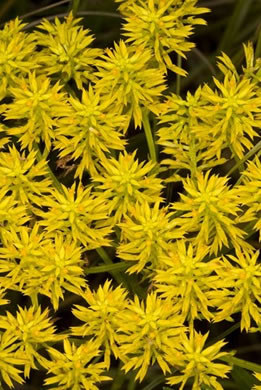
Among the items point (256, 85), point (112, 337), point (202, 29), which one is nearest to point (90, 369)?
point (112, 337)

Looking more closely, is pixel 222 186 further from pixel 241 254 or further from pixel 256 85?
pixel 256 85

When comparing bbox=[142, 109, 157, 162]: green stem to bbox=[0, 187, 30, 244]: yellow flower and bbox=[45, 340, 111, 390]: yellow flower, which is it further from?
bbox=[45, 340, 111, 390]: yellow flower

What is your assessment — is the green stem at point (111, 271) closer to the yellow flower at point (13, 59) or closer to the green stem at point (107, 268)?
the green stem at point (107, 268)

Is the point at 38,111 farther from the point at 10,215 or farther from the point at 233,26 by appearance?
the point at 233,26

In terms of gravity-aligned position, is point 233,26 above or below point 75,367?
above

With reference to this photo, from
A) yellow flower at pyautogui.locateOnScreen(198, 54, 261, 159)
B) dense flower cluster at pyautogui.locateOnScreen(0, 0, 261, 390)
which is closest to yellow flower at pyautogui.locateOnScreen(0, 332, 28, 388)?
dense flower cluster at pyautogui.locateOnScreen(0, 0, 261, 390)

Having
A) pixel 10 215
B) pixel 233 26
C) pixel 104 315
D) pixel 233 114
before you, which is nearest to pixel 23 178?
pixel 10 215

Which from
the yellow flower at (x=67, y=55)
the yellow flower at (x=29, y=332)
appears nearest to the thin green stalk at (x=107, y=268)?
the yellow flower at (x=29, y=332)
